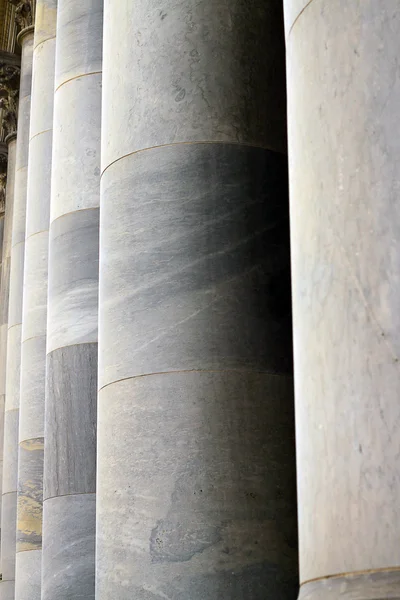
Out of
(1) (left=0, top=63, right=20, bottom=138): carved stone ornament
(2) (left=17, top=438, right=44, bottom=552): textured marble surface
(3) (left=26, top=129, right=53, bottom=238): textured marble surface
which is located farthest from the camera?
(1) (left=0, top=63, right=20, bottom=138): carved stone ornament

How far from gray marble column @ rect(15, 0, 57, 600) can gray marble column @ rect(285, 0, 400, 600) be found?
1446 centimetres

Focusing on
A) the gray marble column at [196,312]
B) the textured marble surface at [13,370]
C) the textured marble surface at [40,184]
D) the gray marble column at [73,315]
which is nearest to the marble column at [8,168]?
the textured marble surface at [13,370]

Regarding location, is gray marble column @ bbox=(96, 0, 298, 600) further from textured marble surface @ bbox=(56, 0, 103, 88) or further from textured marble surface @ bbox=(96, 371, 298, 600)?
textured marble surface @ bbox=(56, 0, 103, 88)

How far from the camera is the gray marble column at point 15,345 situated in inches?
988

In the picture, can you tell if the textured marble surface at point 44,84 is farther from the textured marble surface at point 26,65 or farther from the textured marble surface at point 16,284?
the textured marble surface at point 16,284

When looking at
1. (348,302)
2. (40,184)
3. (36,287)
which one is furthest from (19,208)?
(348,302)

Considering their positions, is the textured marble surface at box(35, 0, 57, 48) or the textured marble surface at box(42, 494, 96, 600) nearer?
the textured marble surface at box(42, 494, 96, 600)

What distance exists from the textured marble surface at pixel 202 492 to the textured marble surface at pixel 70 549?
3.91 metres

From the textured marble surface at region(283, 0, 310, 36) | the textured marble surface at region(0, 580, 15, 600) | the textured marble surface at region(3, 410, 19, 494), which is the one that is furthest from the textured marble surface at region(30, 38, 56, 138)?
the textured marble surface at region(283, 0, 310, 36)

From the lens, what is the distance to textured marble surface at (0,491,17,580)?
2545 centimetres

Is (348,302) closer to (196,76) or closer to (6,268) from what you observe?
(196,76)

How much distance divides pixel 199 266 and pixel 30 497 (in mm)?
10409

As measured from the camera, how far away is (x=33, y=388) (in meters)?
20.1

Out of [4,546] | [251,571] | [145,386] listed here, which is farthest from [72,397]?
[4,546]
